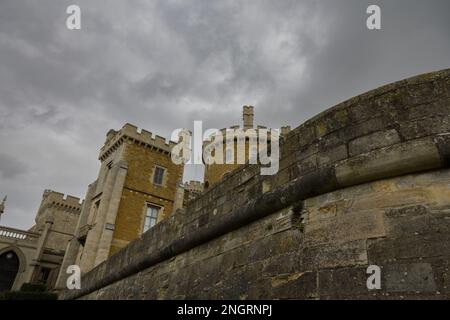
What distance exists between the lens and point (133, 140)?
72.8 feet

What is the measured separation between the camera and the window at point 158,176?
22.4 metres

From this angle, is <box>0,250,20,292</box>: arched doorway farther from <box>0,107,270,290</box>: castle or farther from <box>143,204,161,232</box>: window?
<box>143,204,161,232</box>: window

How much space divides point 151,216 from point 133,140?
5.39 metres

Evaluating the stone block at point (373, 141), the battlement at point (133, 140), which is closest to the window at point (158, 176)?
the battlement at point (133, 140)

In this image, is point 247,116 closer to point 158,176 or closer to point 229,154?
point 229,154

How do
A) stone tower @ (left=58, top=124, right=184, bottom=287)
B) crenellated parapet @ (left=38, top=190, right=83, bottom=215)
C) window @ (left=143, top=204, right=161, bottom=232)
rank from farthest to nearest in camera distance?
crenellated parapet @ (left=38, top=190, right=83, bottom=215) → window @ (left=143, top=204, right=161, bottom=232) → stone tower @ (left=58, top=124, right=184, bottom=287)

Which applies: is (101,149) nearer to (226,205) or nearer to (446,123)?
(226,205)

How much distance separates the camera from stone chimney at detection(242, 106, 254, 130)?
20266 mm

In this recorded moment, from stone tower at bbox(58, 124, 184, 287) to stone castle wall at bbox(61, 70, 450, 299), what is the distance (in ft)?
52.4

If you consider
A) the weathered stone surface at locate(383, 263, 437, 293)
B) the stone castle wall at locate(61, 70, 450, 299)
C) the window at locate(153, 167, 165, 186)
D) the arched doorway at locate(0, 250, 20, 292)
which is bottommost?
the weathered stone surface at locate(383, 263, 437, 293)

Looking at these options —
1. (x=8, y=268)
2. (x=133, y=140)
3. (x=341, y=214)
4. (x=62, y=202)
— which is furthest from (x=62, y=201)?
(x=341, y=214)

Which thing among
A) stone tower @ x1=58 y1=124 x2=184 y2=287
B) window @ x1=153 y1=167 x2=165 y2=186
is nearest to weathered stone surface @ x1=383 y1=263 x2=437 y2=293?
stone tower @ x1=58 y1=124 x2=184 y2=287

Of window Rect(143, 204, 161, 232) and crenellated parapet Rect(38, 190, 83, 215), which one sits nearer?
window Rect(143, 204, 161, 232)
